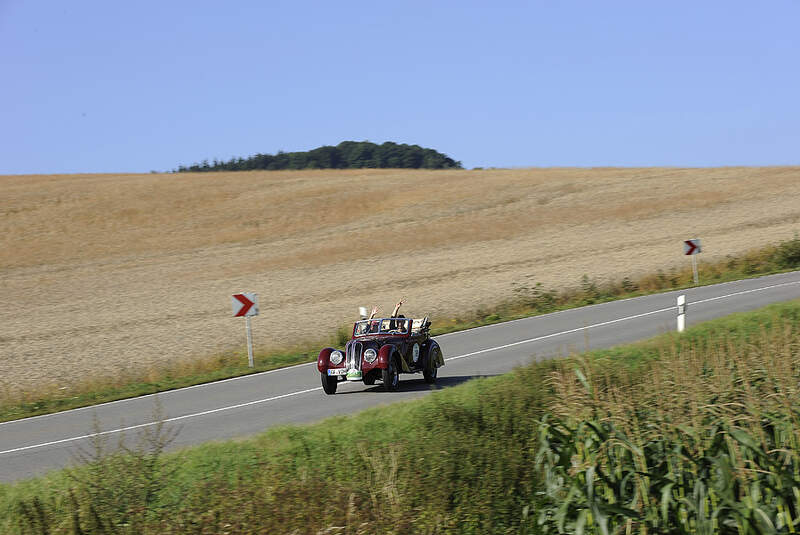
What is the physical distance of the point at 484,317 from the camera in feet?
89.2

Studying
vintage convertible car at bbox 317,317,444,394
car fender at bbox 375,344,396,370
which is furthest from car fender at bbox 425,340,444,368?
car fender at bbox 375,344,396,370

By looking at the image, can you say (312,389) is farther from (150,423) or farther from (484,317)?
(484,317)

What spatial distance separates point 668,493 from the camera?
706 centimetres

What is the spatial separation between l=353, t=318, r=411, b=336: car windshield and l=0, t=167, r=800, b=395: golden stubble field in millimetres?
8171

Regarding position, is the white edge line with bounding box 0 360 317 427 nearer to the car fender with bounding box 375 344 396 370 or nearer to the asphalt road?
the asphalt road

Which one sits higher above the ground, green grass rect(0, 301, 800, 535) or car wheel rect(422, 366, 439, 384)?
green grass rect(0, 301, 800, 535)

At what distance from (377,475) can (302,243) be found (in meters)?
42.1

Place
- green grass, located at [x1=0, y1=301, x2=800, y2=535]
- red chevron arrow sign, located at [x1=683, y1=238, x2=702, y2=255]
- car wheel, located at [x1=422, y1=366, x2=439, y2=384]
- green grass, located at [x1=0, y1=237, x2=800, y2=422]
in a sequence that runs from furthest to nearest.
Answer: red chevron arrow sign, located at [x1=683, y1=238, x2=702, y2=255]
green grass, located at [x1=0, y1=237, x2=800, y2=422]
car wheel, located at [x1=422, y1=366, x2=439, y2=384]
green grass, located at [x1=0, y1=301, x2=800, y2=535]

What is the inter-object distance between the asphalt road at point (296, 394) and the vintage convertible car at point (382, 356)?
1.07ft

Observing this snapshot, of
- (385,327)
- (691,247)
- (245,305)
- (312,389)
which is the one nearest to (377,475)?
(385,327)

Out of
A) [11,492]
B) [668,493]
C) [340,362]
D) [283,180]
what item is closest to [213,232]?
[283,180]

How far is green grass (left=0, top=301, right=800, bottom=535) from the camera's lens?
7168mm

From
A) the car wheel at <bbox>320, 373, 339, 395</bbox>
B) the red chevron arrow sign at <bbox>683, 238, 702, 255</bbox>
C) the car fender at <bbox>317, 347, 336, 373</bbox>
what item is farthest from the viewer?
the red chevron arrow sign at <bbox>683, 238, 702, 255</bbox>

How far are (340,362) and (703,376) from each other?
8389 mm
